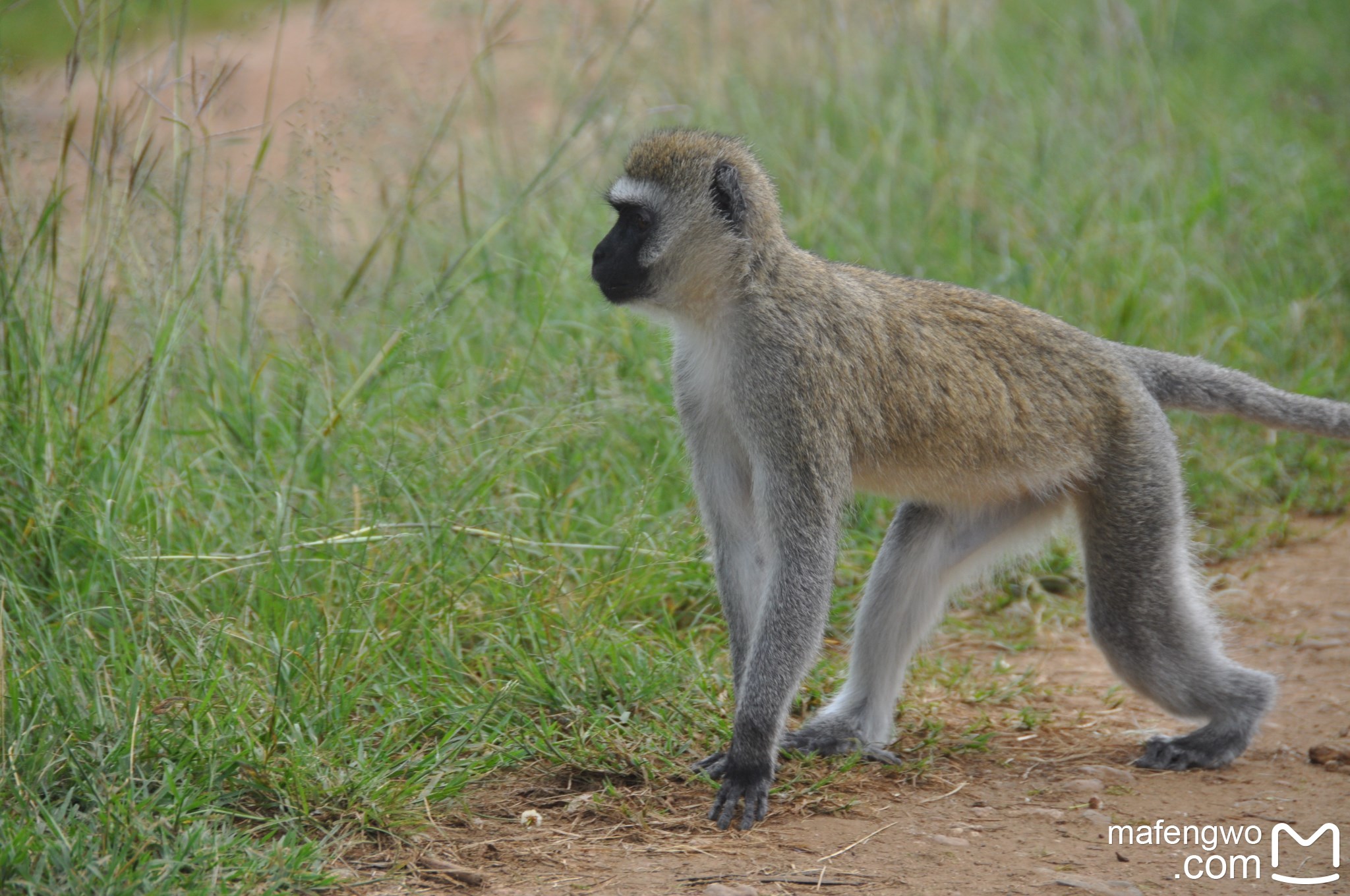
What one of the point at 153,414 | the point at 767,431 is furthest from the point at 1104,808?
the point at 153,414

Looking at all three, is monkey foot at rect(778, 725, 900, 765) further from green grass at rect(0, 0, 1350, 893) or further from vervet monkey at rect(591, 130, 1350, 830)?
green grass at rect(0, 0, 1350, 893)

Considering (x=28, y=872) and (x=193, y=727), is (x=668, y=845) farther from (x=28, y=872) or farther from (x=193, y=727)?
(x=28, y=872)

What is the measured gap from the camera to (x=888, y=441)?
3.91 metres

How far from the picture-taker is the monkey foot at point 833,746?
12.7 feet

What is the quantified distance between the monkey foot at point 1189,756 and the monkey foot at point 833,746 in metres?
0.85

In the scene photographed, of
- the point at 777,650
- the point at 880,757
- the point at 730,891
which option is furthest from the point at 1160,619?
the point at 730,891

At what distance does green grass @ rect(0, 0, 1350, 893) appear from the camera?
321cm

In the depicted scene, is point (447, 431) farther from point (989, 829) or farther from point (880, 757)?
point (989, 829)

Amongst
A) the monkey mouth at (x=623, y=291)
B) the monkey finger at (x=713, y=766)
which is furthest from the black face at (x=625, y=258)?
the monkey finger at (x=713, y=766)

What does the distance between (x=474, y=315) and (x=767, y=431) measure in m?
2.57

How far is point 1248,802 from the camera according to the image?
3.70 metres

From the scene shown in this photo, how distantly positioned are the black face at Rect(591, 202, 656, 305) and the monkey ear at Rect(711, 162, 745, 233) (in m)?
0.21

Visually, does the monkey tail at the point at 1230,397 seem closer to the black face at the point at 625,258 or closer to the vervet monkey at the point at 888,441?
the vervet monkey at the point at 888,441

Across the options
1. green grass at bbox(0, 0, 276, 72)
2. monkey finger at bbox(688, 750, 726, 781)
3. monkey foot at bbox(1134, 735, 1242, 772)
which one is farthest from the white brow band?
monkey foot at bbox(1134, 735, 1242, 772)
